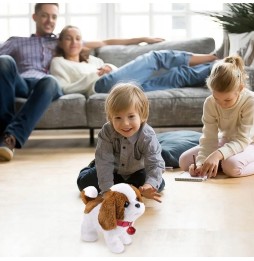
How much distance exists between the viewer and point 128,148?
7.73 feet

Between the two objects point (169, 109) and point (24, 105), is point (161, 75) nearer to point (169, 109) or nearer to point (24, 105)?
point (169, 109)

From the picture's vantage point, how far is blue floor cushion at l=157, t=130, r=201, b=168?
10.3ft

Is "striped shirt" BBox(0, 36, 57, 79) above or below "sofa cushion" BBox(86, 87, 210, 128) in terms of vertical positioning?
above

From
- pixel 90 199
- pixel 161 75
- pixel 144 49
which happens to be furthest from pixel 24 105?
pixel 90 199

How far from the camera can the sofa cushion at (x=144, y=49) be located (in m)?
4.39

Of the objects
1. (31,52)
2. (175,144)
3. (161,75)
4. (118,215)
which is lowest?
(175,144)

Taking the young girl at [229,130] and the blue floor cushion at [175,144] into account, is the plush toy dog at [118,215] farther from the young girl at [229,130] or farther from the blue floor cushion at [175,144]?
the blue floor cushion at [175,144]

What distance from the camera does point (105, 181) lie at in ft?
7.36

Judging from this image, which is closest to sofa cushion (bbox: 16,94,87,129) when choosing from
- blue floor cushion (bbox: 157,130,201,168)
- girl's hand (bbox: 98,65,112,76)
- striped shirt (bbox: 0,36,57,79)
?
girl's hand (bbox: 98,65,112,76)

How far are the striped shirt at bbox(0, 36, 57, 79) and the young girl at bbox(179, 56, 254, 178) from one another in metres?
1.62

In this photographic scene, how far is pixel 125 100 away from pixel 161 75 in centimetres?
201

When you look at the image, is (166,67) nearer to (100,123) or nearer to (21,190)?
(100,123)

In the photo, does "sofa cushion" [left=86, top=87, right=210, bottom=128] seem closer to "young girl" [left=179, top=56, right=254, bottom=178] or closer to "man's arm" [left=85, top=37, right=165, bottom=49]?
"man's arm" [left=85, top=37, right=165, bottom=49]

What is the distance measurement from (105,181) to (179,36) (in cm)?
312
